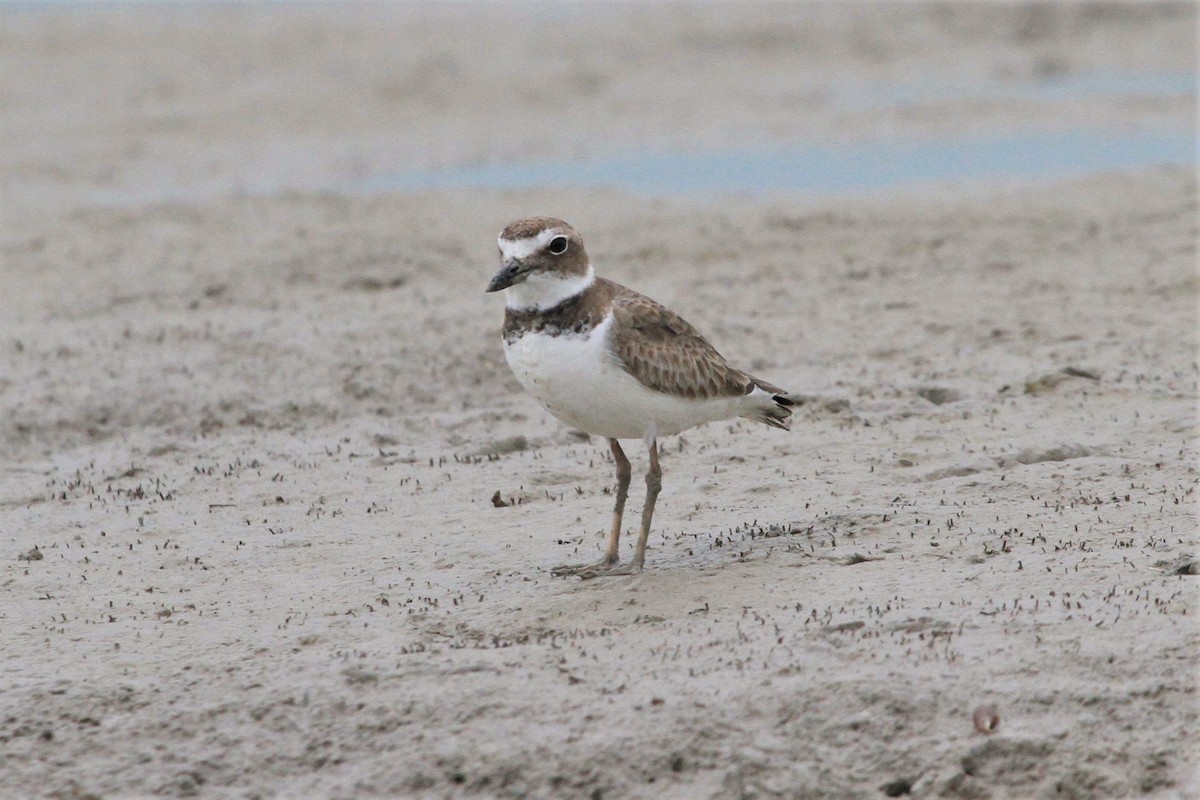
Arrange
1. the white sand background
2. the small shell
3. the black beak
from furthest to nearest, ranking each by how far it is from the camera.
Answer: the black beak, the white sand background, the small shell

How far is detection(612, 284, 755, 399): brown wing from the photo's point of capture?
23.6 ft

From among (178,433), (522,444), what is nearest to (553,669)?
(522,444)

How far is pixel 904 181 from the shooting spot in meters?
16.9

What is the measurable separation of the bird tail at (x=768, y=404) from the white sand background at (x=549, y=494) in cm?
44

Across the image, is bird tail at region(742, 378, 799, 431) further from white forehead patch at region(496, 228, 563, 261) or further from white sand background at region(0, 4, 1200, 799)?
white forehead patch at region(496, 228, 563, 261)

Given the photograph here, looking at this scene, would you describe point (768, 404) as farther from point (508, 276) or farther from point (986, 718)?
point (986, 718)

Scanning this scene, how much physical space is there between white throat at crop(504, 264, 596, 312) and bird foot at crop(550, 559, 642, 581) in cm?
116

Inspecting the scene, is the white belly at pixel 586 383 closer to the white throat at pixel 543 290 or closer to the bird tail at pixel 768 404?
the white throat at pixel 543 290

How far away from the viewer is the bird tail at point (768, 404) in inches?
309

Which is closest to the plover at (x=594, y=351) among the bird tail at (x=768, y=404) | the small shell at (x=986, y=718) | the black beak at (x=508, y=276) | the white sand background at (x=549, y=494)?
the black beak at (x=508, y=276)

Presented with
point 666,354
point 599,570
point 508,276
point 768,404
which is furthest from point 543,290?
point 768,404

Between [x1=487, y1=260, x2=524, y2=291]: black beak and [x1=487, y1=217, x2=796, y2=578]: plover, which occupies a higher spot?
[x1=487, y1=260, x2=524, y2=291]: black beak

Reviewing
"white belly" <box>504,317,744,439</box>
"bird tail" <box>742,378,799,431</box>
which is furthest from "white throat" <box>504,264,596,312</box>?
"bird tail" <box>742,378,799,431</box>

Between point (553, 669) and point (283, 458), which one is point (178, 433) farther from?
point (553, 669)
